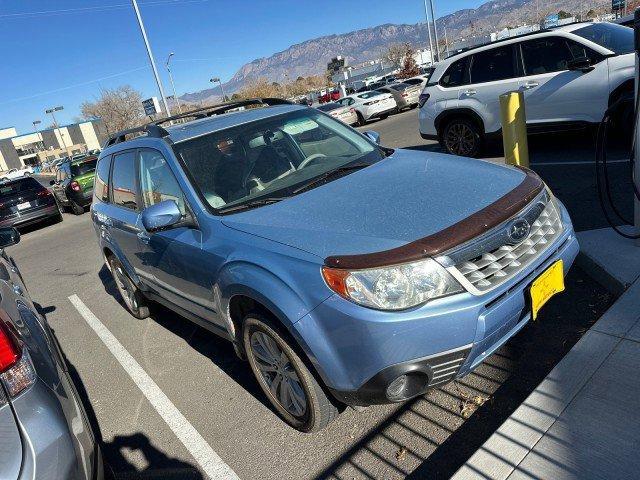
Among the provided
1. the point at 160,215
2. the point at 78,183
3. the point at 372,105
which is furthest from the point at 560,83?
the point at 372,105

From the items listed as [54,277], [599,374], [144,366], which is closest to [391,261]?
[599,374]

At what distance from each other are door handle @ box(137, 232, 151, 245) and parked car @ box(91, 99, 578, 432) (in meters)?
0.02

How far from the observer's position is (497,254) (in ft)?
7.81

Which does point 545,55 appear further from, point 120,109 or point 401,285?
point 120,109

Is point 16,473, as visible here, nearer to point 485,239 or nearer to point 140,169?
point 485,239

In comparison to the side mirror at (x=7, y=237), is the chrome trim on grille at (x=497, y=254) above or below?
below

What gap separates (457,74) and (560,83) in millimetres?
1792

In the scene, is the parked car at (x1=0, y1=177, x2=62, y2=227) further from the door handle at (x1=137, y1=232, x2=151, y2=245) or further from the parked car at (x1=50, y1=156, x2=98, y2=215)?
the door handle at (x1=137, y1=232, x2=151, y2=245)

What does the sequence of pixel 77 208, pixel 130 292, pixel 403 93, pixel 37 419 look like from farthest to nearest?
pixel 403 93 < pixel 77 208 < pixel 130 292 < pixel 37 419

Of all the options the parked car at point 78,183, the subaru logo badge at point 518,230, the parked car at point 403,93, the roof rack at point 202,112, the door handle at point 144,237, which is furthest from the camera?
the parked car at point 403,93

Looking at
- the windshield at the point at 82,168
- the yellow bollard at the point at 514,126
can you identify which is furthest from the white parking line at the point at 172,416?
the windshield at the point at 82,168

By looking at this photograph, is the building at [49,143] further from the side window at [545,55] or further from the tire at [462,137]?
the side window at [545,55]

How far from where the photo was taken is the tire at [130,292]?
16.3 ft

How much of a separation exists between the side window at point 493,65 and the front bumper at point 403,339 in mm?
6383
